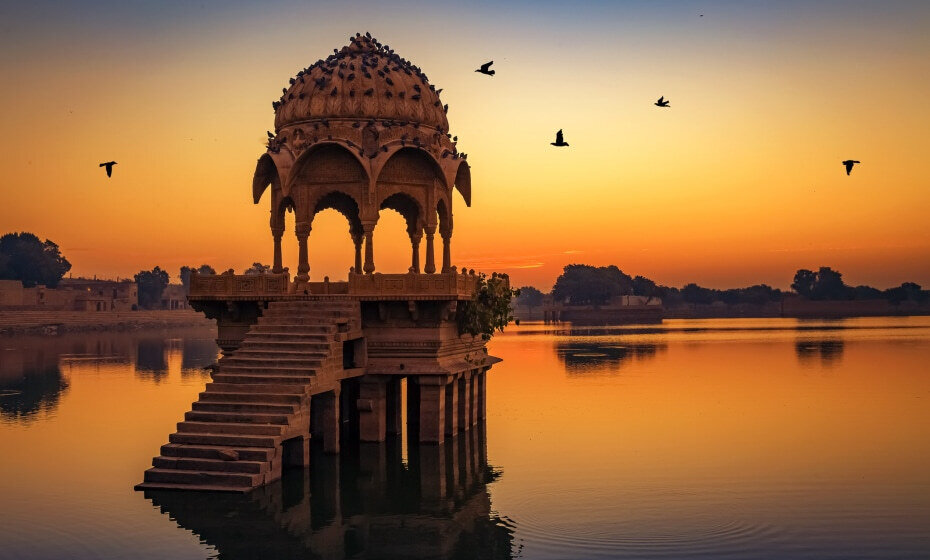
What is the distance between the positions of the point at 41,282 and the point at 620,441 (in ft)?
492

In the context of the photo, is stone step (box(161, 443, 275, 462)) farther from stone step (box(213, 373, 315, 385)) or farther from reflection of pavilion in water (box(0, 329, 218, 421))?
reflection of pavilion in water (box(0, 329, 218, 421))

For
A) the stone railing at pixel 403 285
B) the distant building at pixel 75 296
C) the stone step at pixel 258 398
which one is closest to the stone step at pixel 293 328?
the stone railing at pixel 403 285

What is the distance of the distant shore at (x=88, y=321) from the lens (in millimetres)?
129000

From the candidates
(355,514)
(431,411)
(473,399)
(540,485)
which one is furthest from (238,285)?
(540,485)

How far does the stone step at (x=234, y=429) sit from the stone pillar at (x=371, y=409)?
6656 millimetres

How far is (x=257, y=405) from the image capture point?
2467 cm

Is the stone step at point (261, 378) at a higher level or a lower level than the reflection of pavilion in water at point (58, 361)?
higher

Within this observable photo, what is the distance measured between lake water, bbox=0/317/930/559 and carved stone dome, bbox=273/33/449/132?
10.7 m

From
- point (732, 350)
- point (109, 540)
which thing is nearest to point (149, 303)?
point (732, 350)

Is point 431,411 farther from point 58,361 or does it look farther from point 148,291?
point 148,291

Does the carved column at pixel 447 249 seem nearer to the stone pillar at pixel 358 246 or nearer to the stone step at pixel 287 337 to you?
the stone pillar at pixel 358 246

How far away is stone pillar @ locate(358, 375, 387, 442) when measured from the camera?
30625 millimetres

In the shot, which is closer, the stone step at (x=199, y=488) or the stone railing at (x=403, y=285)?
the stone step at (x=199, y=488)

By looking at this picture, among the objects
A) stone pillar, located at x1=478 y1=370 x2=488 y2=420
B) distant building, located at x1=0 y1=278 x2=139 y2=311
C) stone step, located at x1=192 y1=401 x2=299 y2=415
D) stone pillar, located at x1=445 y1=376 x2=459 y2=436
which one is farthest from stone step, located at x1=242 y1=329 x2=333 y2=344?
distant building, located at x1=0 y1=278 x2=139 y2=311
